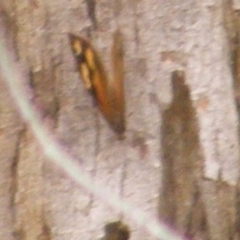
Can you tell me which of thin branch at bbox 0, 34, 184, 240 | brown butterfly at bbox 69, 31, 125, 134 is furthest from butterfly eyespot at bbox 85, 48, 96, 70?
thin branch at bbox 0, 34, 184, 240

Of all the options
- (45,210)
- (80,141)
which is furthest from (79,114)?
(45,210)

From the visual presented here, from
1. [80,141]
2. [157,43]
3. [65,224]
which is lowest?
[65,224]

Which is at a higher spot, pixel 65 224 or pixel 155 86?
pixel 155 86

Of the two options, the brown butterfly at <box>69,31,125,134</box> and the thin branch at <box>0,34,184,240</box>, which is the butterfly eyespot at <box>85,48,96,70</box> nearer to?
the brown butterfly at <box>69,31,125,134</box>

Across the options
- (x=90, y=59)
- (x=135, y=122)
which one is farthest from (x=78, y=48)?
(x=135, y=122)

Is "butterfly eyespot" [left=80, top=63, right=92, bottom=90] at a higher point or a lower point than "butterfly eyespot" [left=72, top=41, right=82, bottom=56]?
lower

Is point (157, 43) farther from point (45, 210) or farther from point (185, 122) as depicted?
point (45, 210)
